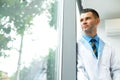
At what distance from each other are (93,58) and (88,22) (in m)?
0.36

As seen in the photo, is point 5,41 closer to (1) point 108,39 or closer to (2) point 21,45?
(2) point 21,45

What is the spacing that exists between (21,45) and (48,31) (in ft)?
1.10

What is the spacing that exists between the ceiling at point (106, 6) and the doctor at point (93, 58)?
5.00ft

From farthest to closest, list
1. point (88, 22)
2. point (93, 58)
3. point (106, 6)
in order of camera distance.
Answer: point (106, 6) → point (88, 22) → point (93, 58)

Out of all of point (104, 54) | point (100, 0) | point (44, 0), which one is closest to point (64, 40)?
point (44, 0)

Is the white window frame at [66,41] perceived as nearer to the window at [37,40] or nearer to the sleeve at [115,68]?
the window at [37,40]

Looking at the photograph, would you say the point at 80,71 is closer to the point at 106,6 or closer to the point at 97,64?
the point at 97,64

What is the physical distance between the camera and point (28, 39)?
1.29 metres

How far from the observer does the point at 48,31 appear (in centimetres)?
150

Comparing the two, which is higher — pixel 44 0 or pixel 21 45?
pixel 44 0

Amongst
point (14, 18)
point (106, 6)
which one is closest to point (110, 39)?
point (106, 6)

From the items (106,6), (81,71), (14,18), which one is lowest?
(81,71)

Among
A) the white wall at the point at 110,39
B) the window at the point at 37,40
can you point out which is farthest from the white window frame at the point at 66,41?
the white wall at the point at 110,39

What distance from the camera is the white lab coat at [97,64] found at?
1613 millimetres
